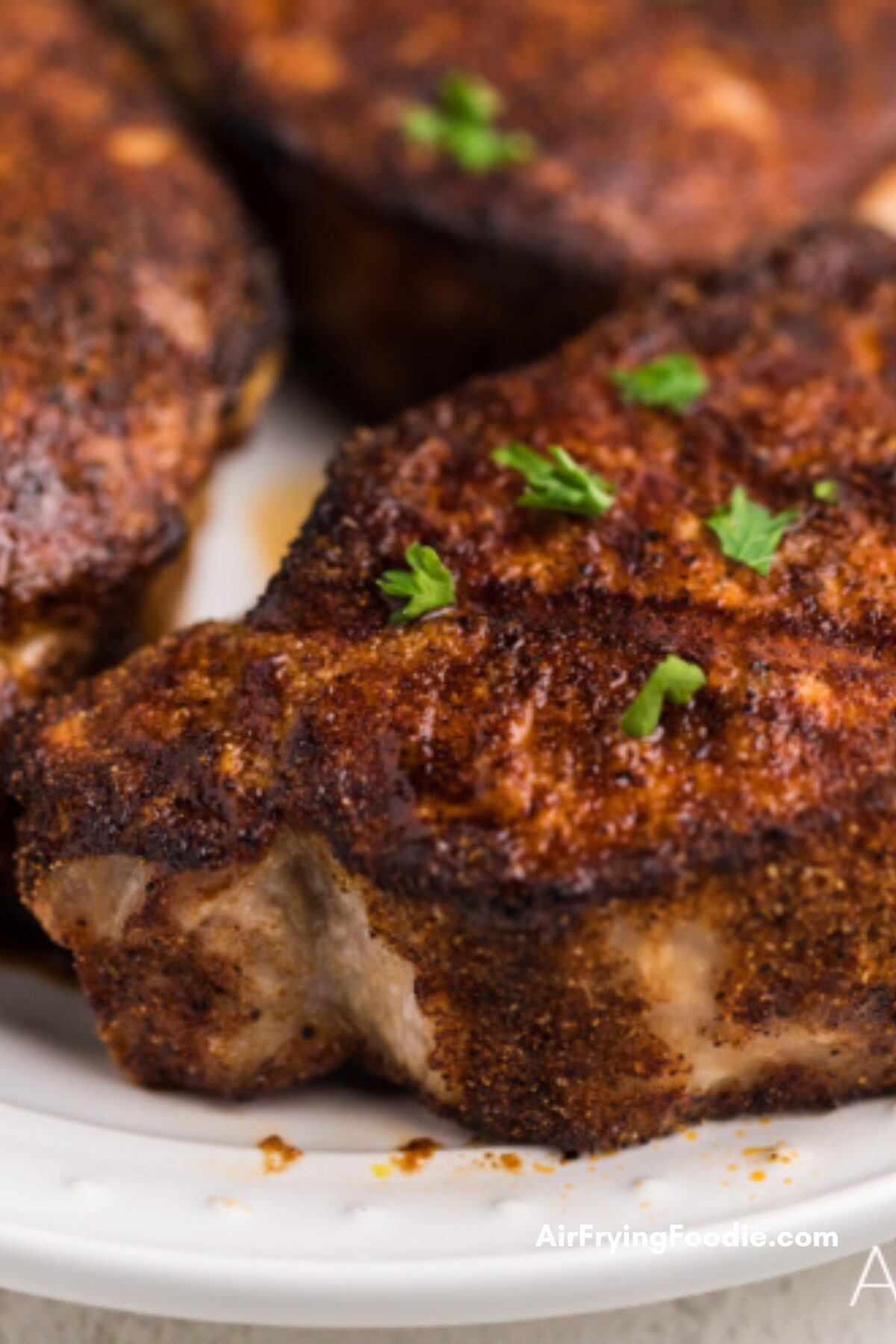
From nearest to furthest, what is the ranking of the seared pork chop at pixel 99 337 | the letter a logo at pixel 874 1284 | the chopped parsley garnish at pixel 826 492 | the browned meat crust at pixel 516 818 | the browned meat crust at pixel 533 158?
the browned meat crust at pixel 516 818 → the letter a logo at pixel 874 1284 → the chopped parsley garnish at pixel 826 492 → the seared pork chop at pixel 99 337 → the browned meat crust at pixel 533 158

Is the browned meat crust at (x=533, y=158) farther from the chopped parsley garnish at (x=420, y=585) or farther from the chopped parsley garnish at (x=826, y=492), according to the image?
the chopped parsley garnish at (x=420, y=585)

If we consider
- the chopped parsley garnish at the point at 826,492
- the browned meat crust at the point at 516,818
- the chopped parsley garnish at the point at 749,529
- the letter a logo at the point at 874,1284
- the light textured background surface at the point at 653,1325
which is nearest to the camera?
the browned meat crust at the point at 516,818

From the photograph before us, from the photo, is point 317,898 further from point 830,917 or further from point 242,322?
point 242,322

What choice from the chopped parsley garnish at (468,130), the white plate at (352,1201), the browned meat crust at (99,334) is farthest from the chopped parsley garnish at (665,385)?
the white plate at (352,1201)

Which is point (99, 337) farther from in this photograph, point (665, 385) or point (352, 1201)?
point (352, 1201)

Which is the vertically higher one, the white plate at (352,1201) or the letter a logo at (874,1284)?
the letter a logo at (874,1284)

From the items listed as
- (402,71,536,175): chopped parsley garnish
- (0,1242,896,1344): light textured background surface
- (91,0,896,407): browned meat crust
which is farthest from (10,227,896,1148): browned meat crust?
(402,71,536,175): chopped parsley garnish

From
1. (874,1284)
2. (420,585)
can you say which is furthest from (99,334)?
(874,1284)

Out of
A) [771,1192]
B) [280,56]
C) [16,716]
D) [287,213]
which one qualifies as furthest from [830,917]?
[280,56]
